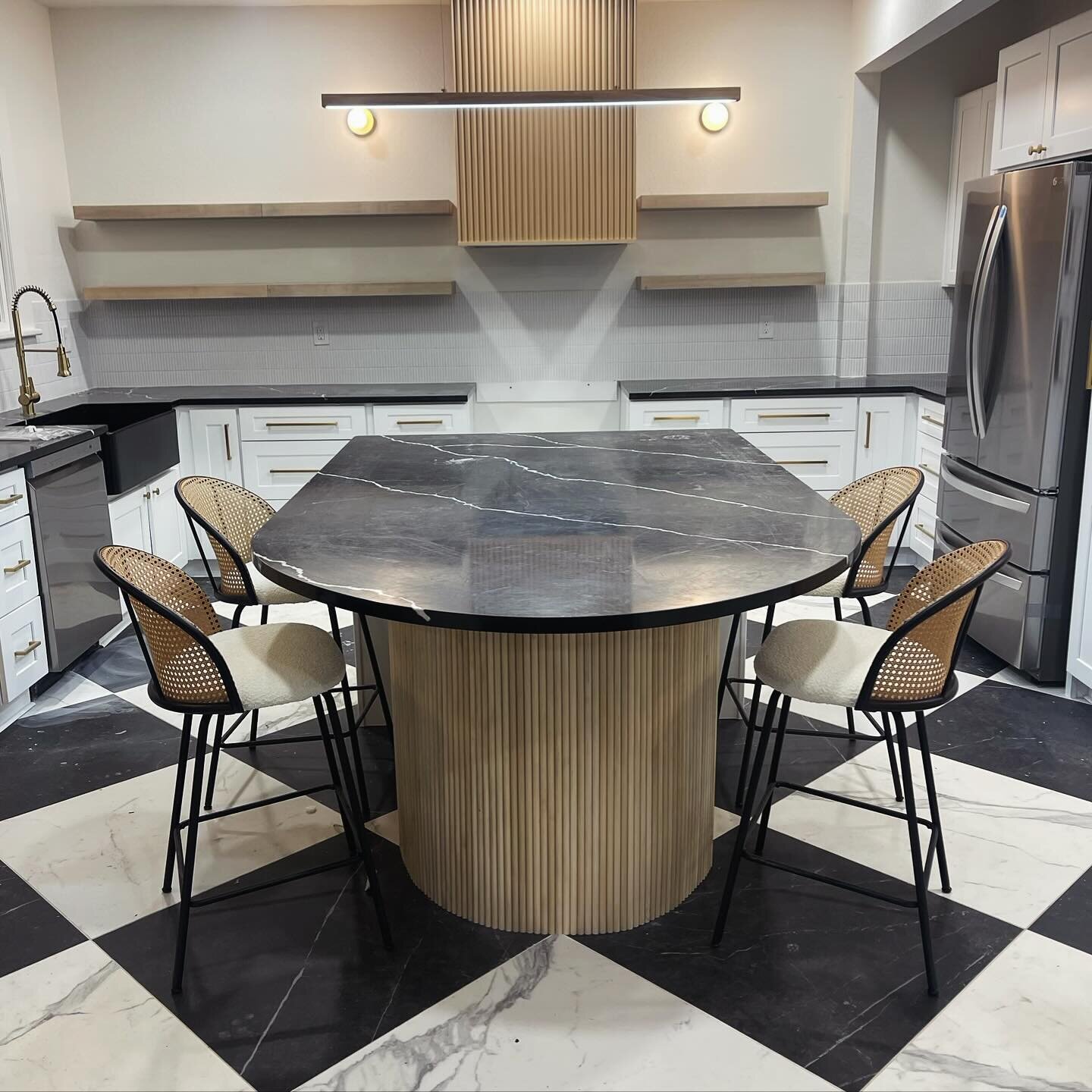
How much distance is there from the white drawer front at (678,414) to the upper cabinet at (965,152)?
135 centimetres

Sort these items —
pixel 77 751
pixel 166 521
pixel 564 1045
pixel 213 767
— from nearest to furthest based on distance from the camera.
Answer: pixel 564 1045 → pixel 213 767 → pixel 77 751 → pixel 166 521

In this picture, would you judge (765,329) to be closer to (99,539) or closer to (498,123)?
(498,123)

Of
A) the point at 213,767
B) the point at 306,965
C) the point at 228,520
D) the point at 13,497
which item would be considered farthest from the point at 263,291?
the point at 306,965

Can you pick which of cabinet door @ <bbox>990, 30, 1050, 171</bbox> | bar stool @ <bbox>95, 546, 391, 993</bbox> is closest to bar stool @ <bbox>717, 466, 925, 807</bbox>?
bar stool @ <bbox>95, 546, 391, 993</bbox>

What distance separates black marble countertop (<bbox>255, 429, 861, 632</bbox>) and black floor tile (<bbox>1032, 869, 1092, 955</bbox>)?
0.99 meters

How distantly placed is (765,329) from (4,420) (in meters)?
3.77

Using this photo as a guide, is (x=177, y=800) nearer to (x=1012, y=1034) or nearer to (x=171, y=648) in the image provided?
(x=171, y=648)

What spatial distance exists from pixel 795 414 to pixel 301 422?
96.2 inches

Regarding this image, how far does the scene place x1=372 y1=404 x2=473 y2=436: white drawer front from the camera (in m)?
5.04

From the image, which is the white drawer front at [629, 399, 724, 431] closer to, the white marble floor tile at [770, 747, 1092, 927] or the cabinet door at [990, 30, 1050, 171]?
the cabinet door at [990, 30, 1050, 171]

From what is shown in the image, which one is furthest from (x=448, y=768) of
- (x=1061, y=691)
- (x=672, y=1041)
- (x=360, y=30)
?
(x=360, y=30)

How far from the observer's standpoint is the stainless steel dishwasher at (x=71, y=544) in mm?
3611

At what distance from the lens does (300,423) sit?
5043 millimetres

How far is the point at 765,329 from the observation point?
→ 554 centimetres
